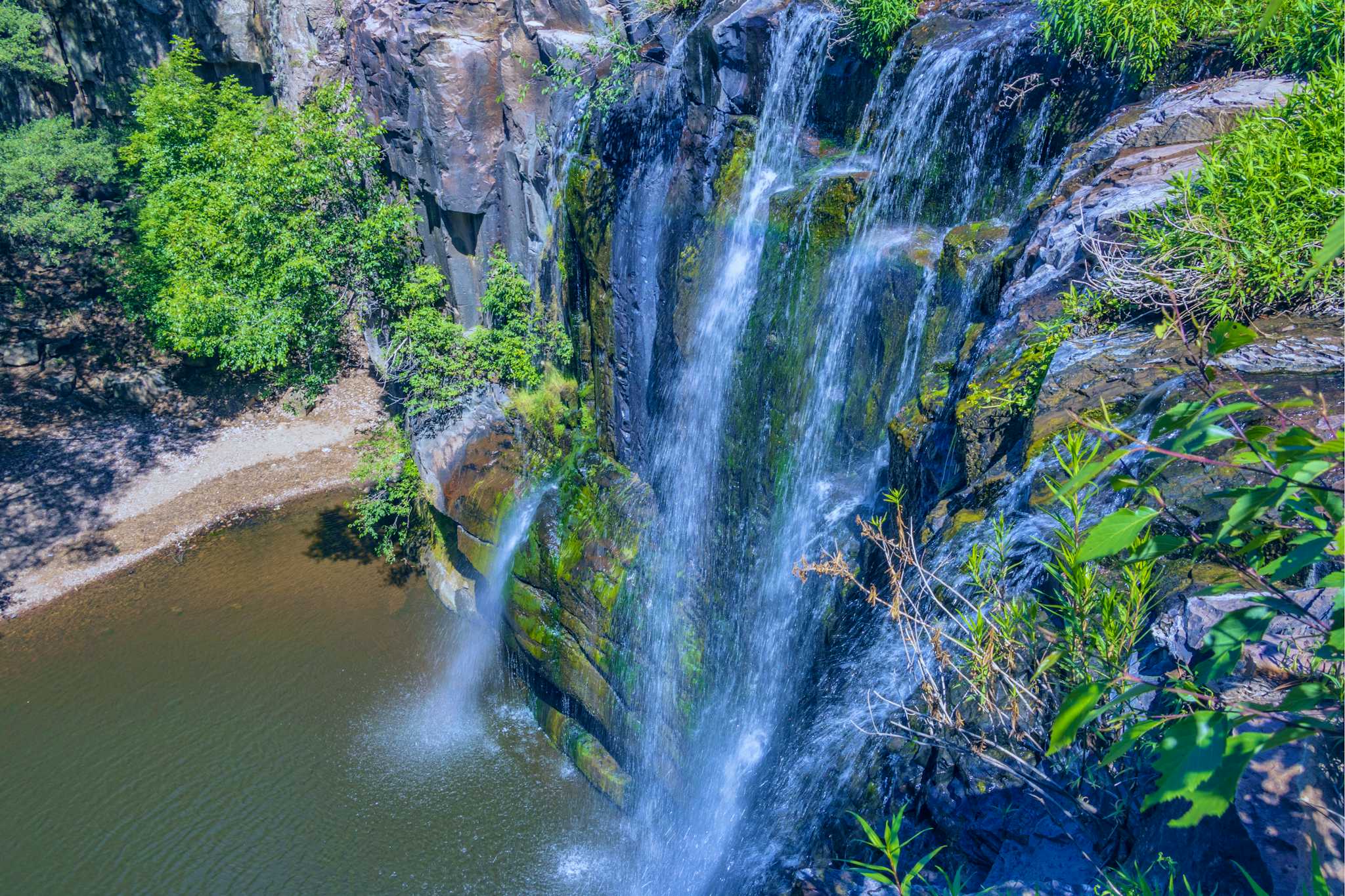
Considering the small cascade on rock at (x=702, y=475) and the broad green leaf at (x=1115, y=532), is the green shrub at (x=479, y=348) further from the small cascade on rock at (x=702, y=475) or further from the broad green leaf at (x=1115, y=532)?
the broad green leaf at (x=1115, y=532)

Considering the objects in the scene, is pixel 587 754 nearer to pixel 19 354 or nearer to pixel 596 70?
pixel 596 70

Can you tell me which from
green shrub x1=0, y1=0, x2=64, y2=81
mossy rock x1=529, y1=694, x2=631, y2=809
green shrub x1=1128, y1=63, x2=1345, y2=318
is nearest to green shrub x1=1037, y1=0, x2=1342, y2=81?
green shrub x1=1128, y1=63, x2=1345, y2=318

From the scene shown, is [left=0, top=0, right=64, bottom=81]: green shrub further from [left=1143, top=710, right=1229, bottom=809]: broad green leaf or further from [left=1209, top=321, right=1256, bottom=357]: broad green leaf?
[left=1143, top=710, right=1229, bottom=809]: broad green leaf

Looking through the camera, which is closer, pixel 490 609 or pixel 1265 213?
pixel 1265 213

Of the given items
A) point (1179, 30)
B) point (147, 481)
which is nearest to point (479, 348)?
point (147, 481)

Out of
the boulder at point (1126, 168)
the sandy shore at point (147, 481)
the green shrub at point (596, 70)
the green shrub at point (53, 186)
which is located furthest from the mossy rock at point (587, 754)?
the green shrub at point (53, 186)

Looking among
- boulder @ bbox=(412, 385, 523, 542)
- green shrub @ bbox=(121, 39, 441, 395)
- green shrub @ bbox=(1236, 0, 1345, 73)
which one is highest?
green shrub @ bbox=(1236, 0, 1345, 73)
